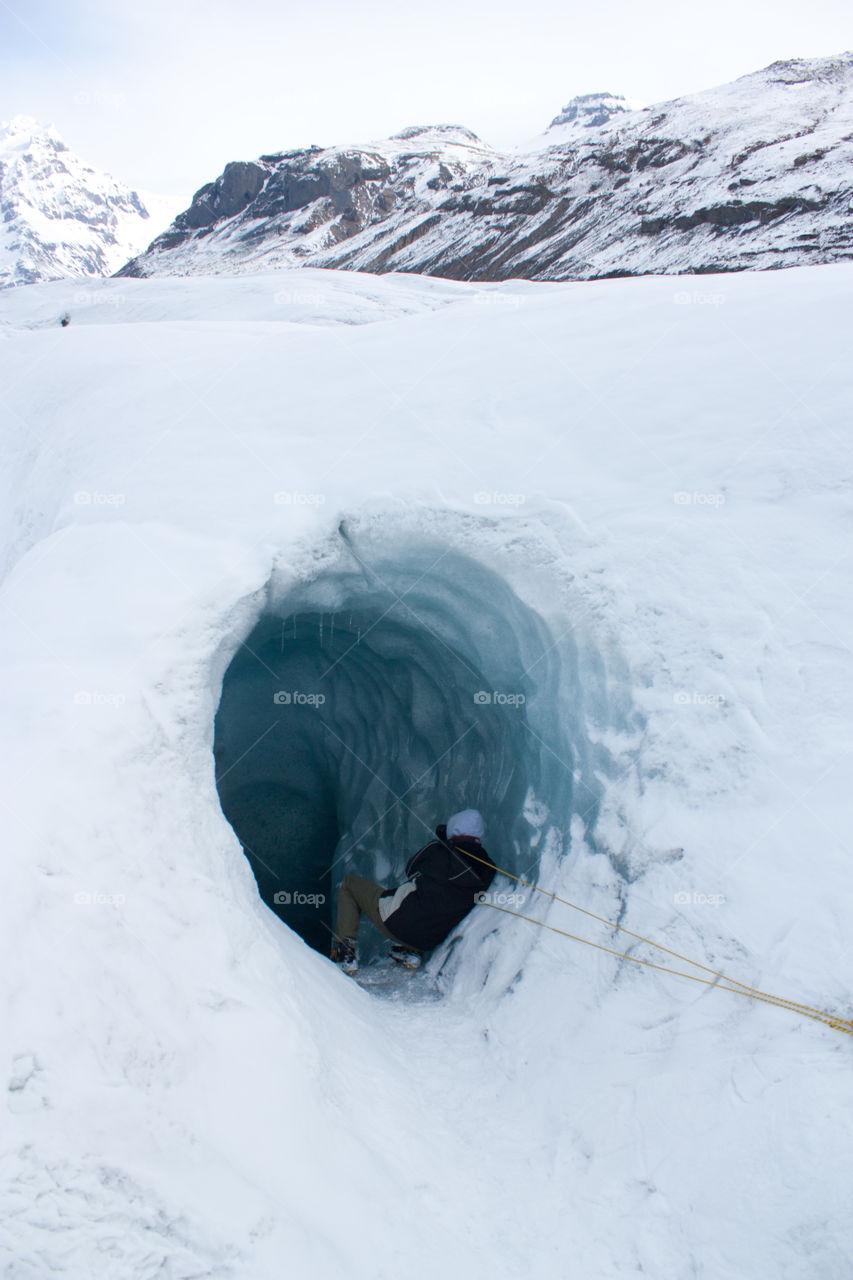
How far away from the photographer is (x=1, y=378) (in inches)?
321

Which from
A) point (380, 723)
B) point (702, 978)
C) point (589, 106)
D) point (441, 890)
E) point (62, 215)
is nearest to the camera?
point (702, 978)

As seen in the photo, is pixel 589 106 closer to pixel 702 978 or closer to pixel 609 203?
pixel 609 203

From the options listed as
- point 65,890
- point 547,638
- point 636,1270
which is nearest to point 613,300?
point 547,638

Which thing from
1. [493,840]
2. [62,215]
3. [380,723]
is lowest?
[380,723]

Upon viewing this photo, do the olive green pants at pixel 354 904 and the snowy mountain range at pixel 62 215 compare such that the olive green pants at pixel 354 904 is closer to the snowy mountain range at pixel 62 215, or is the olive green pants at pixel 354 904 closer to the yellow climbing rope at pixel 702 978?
the yellow climbing rope at pixel 702 978

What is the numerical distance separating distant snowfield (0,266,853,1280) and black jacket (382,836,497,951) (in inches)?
6.0

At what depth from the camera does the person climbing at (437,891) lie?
4.49 metres

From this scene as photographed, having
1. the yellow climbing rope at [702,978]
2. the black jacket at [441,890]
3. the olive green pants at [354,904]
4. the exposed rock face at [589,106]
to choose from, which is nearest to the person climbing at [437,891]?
the black jacket at [441,890]

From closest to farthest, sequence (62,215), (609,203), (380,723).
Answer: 1. (380,723)
2. (609,203)
3. (62,215)

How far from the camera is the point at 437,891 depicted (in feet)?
14.7

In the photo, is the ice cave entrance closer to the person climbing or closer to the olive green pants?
the person climbing

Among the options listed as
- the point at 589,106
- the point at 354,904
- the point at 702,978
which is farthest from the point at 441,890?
the point at 589,106

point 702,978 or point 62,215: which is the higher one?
point 62,215

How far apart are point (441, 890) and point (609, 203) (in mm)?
38280
